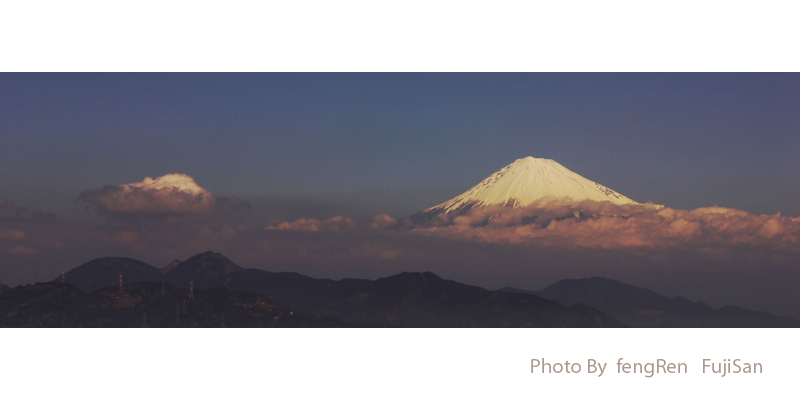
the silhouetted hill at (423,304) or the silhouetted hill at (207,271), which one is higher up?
the silhouetted hill at (207,271)

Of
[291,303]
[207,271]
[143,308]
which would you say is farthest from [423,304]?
[143,308]

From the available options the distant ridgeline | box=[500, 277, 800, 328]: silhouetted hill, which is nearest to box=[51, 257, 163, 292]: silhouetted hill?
the distant ridgeline

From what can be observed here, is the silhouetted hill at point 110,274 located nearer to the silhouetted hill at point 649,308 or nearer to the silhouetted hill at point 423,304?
the silhouetted hill at point 423,304

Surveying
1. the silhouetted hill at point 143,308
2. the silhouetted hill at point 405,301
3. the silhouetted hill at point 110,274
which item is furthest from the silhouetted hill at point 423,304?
the silhouetted hill at point 110,274

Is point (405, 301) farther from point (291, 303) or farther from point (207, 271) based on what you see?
point (207, 271)

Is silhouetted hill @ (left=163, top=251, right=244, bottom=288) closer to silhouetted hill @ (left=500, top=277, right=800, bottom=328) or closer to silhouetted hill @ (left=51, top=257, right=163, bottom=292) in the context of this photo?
silhouetted hill @ (left=51, top=257, right=163, bottom=292)

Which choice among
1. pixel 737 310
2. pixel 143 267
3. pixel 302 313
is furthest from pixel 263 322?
pixel 737 310

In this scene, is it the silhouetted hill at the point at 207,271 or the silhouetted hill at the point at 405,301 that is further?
the silhouetted hill at the point at 405,301
